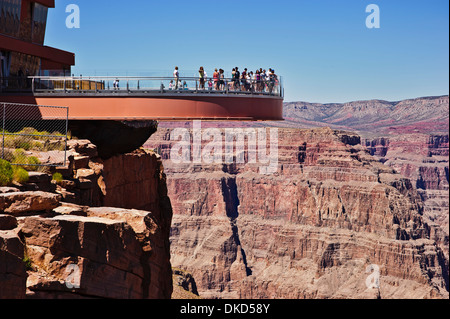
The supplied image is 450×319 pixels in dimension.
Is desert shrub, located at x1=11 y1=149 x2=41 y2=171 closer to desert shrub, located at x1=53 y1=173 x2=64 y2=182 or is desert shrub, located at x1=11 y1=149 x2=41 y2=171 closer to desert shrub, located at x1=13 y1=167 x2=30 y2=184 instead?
desert shrub, located at x1=53 y1=173 x2=64 y2=182

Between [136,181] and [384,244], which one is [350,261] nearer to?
[384,244]

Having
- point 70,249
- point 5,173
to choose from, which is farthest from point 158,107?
point 70,249

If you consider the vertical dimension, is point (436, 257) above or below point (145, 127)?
below

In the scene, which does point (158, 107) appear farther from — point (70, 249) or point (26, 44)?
point (70, 249)

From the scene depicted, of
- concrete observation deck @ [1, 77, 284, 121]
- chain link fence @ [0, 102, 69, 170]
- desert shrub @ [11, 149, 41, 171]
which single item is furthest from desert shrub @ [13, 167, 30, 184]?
concrete observation deck @ [1, 77, 284, 121]

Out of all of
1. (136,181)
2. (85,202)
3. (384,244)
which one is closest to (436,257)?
(384,244)
